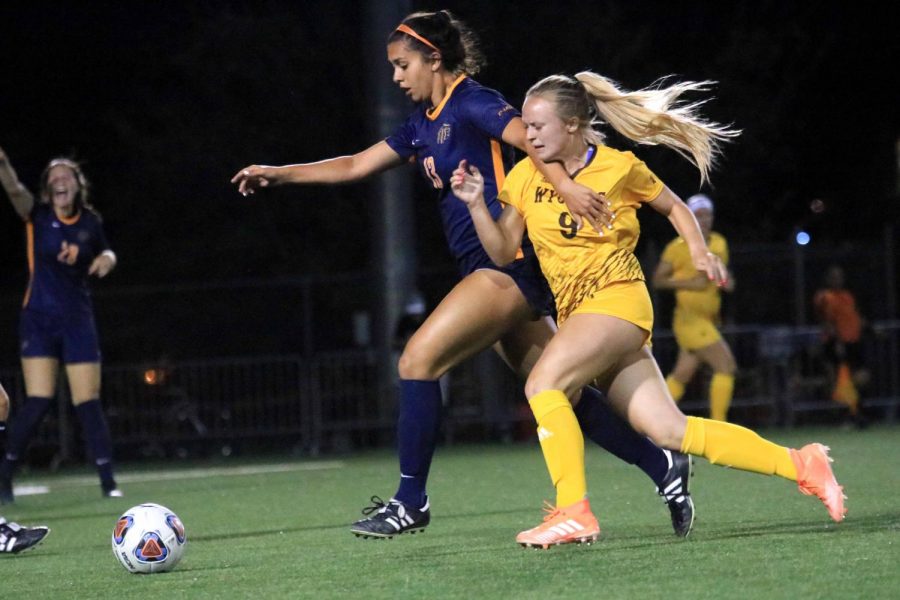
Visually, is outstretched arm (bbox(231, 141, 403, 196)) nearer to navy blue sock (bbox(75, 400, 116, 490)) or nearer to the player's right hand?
the player's right hand

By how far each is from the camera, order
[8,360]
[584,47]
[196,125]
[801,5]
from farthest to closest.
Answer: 1. [801,5]
2. [196,125]
3. [584,47]
4. [8,360]

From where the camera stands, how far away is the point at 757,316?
20.6m

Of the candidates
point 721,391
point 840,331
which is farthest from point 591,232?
point 840,331

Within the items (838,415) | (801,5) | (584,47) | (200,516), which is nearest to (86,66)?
(584,47)

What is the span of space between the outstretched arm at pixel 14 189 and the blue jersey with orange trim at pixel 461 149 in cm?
350

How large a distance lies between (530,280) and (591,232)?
56cm

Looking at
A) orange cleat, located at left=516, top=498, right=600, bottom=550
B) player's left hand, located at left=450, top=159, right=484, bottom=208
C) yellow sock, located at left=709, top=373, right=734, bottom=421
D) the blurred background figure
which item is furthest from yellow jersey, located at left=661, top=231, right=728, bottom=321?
orange cleat, located at left=516, top=498, right=600, bottom=550

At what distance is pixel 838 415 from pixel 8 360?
9.59 meters

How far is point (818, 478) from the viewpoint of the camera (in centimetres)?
620

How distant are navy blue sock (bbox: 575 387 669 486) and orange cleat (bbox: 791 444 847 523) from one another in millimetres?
598

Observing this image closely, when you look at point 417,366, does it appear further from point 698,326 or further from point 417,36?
point 698,326

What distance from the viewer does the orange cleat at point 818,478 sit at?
620 centimetres

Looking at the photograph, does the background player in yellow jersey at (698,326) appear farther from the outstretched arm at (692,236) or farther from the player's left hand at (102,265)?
the outstretched arm at (692,236)

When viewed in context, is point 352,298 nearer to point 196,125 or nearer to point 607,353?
point 196,125
